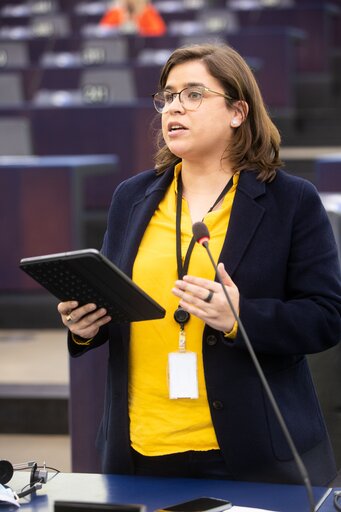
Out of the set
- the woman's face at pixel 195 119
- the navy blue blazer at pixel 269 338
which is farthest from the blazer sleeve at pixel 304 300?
the woman's face at pixel 195 119

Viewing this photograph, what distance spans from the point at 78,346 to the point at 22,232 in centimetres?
361

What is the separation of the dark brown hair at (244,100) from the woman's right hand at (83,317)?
0.46 meters

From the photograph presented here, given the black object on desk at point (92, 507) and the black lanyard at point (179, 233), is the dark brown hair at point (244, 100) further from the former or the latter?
the black object on desk at point (92, 507)

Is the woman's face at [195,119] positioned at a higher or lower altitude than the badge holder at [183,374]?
higher

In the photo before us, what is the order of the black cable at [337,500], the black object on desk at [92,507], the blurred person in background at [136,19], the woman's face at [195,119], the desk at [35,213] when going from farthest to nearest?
1. the blurred person in background at [136,19]
2. the desk at [35,213]
3. the woman's face at [195,119]
4. the black cable at [337,500]
5. the black object on desk at [92,507]

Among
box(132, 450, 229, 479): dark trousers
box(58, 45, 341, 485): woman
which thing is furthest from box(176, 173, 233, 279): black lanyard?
box(132, 450, 229, 479): dark trousers

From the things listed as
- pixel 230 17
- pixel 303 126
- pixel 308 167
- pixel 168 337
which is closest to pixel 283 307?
pixel 168 337

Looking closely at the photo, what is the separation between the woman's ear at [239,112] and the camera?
8.07ft

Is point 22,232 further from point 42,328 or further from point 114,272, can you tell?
point 114,272

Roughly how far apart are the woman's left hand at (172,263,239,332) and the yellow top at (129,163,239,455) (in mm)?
144

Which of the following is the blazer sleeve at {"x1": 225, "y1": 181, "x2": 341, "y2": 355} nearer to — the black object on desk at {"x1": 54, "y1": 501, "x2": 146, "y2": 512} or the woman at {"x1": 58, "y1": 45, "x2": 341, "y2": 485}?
the woman at {"x1": 58, "y1": 45, "x2": 341, "y2": 485}

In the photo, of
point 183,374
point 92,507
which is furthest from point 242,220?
point 92,507

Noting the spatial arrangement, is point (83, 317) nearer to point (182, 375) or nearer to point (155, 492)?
point (182, 375)

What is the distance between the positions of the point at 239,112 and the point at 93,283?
56 centimetres
